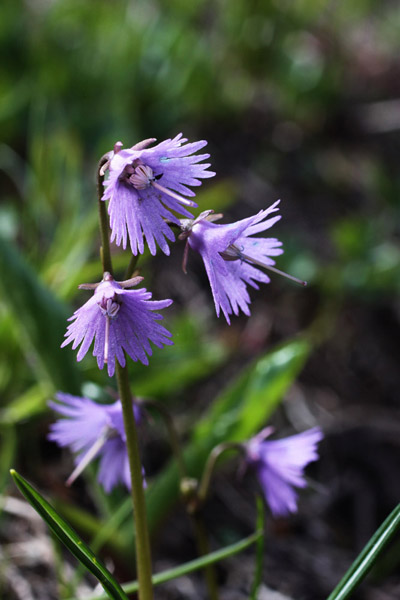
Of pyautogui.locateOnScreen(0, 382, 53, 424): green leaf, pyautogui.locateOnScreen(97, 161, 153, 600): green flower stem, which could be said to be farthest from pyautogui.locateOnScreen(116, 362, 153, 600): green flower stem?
pyautogui.locateOnScreen(0, 382, 53, 424): green leaf

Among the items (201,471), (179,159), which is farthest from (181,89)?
(179,159)

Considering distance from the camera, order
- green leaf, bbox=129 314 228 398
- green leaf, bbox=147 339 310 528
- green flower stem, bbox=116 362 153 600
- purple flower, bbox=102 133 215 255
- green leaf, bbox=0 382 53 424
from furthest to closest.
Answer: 1. green leaf, bbox=129 314 228 398
2. green leaf, bbox=0 382 53 424
3. green leaf, bbox=147 339 310 528
4. green flower stem, bbox=116 362 153 600
5. purple flower, bbox=102 133 215 255

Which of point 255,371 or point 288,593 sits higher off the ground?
point 255,371

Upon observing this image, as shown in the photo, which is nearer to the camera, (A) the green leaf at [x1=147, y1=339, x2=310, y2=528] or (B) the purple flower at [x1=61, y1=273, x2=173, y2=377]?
(B) the purple flower at [x1=61, y1=273, x2=173, y2=377]

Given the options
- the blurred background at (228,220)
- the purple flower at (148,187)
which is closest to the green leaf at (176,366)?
the blurred background at (228,220)

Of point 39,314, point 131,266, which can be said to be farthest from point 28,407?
point 131,266

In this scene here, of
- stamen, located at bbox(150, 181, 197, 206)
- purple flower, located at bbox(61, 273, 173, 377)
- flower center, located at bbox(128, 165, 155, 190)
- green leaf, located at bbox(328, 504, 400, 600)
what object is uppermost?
flower center, located at bbox(128, 165, 155, 190)

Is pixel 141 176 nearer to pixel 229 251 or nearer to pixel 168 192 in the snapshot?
pixel 168 192

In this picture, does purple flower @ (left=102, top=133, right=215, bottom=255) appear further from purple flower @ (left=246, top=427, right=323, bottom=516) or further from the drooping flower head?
purple flower @ (left=246, top=427, right=323, bottom=516)

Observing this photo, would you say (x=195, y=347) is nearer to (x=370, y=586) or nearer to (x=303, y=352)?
(x=303, y=352)
